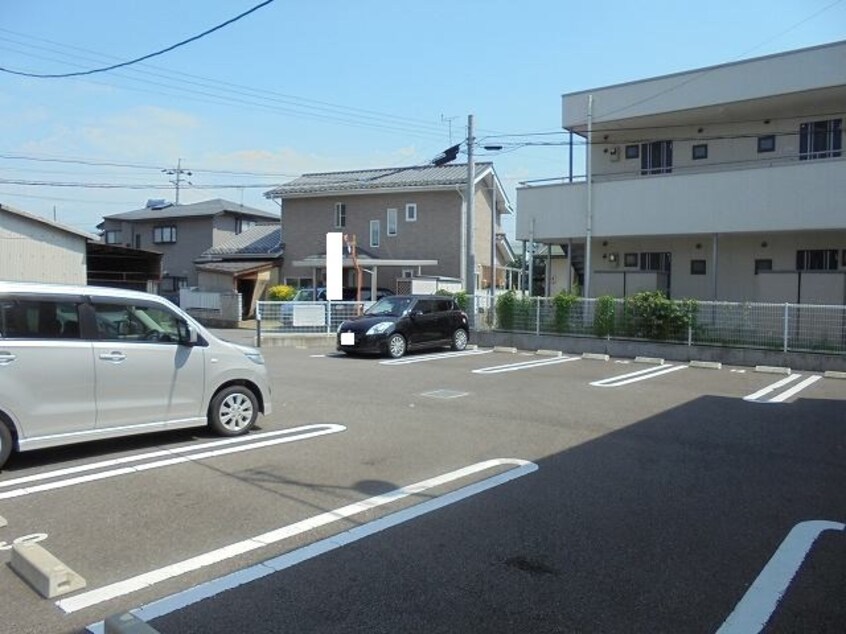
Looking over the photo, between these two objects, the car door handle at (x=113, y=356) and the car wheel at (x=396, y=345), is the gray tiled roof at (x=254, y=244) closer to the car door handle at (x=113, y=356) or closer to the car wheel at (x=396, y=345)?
the car wheel at (x=396, y=345)

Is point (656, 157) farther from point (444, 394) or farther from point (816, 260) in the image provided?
point (444, 394)

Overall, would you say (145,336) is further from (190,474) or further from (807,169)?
(807,169)

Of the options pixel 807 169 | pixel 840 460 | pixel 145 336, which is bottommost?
pixel 840 460

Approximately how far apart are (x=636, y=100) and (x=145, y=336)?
53.8 feet

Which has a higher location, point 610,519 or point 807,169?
point 807,169

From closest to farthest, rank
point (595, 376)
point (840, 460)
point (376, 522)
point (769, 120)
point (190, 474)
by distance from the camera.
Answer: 1. point (376, 522)
2. point (190, 474)
3. point (840, 460)
4. point (595, 376)
5. point (769, 120)

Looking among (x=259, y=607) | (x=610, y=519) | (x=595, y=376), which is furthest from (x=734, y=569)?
(x=595, y=376)

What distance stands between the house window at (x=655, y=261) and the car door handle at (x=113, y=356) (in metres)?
16.6

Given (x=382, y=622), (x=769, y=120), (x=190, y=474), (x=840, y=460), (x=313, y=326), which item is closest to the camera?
(x=382, y=622)

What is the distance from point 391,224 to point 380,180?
2326mm

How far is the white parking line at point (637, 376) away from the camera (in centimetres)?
1233

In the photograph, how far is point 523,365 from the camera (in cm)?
1512

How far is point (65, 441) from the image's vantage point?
20.6ft

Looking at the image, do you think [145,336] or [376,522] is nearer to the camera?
[376,522]
